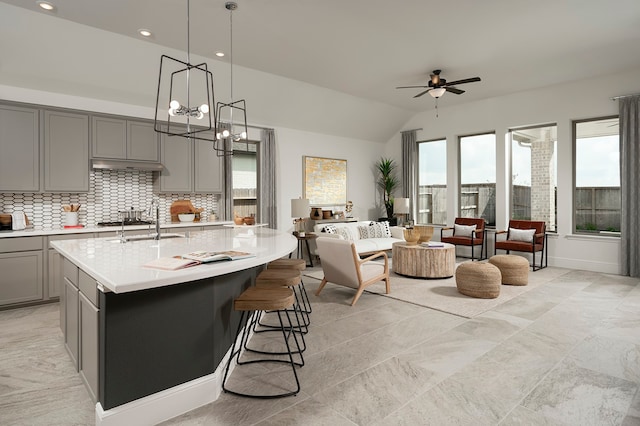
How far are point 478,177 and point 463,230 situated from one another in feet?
4.50

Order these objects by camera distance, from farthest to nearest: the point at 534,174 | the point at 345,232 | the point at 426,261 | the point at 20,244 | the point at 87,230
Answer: the point at 534,174 < the point at 345,232 < the point at 426,261 < the point at 87,230 < the point at 20,244

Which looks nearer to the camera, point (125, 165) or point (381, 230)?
point (125, 165)

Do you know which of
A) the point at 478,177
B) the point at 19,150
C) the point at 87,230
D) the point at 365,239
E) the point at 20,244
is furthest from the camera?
the point at 478,177

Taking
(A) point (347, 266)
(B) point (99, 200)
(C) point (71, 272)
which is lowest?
(A) point (347, 266)

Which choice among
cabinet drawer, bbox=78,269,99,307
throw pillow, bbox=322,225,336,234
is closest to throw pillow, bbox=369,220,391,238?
throw pillow, bbox=322,225,336,234

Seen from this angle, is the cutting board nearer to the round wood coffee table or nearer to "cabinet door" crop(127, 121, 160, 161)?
"cabinet door" crop(127, 121, 160, 161)

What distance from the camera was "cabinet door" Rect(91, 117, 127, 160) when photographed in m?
5.01

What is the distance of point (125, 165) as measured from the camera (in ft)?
17.0

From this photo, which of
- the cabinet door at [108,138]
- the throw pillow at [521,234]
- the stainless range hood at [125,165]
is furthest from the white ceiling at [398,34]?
the throw pillow at [521,234]

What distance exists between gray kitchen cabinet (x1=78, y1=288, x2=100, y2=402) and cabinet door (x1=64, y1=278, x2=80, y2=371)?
126 mm

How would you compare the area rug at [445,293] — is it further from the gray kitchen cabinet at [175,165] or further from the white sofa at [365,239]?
the gray kitchen cabinet at [175,165]

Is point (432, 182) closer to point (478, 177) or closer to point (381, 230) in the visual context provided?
point (478, 177)

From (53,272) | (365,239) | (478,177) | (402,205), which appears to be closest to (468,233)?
(478,177)

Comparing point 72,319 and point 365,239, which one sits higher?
point 365,239
